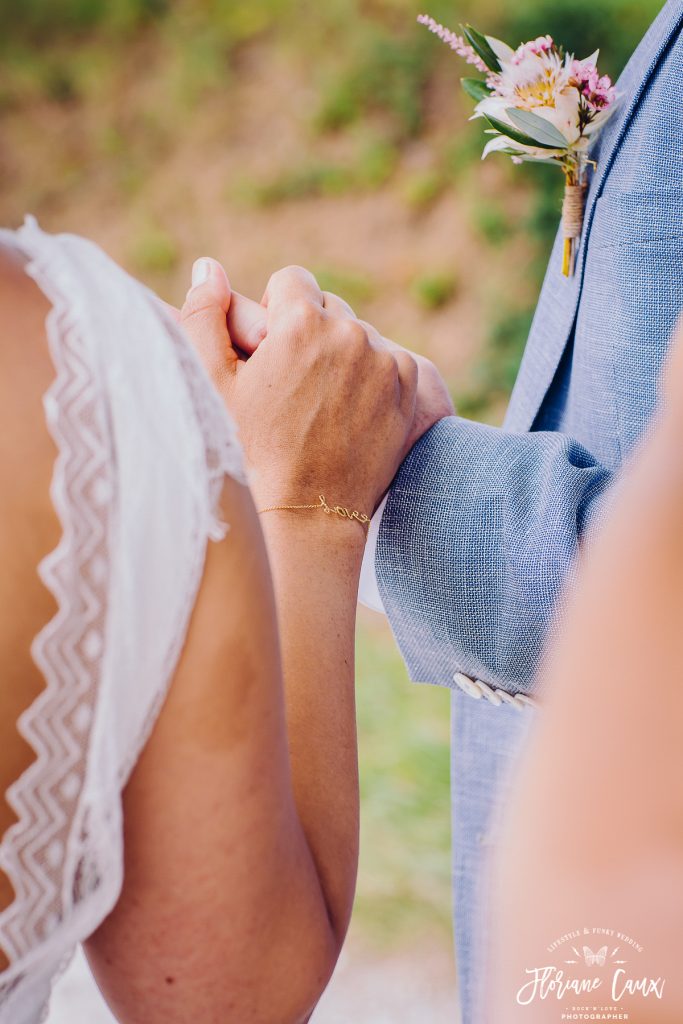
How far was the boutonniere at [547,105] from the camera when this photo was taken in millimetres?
1166

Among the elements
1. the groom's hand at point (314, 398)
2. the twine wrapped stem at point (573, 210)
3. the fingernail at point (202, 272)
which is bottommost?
the groom's hand at point (314, 398)

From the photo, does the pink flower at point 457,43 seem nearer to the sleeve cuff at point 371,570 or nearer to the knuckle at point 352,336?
the knuckle at point 352,336

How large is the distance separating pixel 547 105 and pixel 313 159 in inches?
150

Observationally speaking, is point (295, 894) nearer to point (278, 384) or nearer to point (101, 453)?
point (101, 453)

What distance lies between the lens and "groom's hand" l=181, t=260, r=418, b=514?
102cm

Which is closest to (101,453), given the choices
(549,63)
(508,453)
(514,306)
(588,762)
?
(588,762)

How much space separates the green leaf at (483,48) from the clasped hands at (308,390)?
0.34 m

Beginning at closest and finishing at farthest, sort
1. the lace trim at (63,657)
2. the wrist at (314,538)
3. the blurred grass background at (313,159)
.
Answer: the lace trim at (63,657) → the wrist at (314,538) → the blurred grass background at (313,159)

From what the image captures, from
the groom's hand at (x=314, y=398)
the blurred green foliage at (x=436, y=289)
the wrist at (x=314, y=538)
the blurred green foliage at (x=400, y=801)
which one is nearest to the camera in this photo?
the wrist at (x=314, y=538)

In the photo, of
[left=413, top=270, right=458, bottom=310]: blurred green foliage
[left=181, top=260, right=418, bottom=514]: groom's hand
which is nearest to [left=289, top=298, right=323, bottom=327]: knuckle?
[left=181, top=260, right=418, bottom=514]: groom's hand

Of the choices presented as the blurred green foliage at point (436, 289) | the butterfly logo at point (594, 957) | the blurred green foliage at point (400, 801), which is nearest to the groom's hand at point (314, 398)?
the butterfly logo at point (594, 957)

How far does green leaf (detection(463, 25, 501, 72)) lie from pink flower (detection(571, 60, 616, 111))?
11cm

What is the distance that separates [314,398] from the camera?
1.05 metres

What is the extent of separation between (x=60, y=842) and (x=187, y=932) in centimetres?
10
